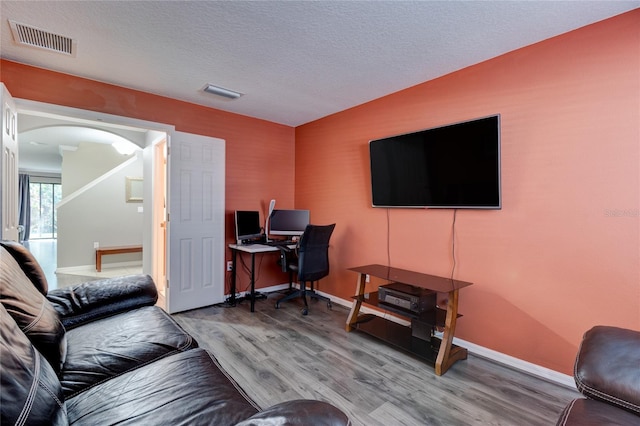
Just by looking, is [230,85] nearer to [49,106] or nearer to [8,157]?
[49,106]

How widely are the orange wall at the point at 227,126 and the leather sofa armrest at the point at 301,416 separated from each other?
129 inches

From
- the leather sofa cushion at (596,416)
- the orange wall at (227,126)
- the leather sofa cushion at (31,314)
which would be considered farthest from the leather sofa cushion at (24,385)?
the orange wall at (227,126)

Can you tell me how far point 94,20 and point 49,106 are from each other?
124 cm

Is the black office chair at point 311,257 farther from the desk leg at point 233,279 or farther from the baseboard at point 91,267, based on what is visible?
the baseboard at point 91,267

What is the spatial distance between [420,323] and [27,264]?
285cm

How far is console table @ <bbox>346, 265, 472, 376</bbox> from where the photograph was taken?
2.25 m

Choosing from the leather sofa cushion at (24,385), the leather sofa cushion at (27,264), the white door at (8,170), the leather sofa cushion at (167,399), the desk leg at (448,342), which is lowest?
the desk leg at (448,342)

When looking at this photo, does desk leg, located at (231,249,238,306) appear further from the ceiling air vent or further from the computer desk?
the ceiling air vent

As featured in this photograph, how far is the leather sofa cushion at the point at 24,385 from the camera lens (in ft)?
2.31

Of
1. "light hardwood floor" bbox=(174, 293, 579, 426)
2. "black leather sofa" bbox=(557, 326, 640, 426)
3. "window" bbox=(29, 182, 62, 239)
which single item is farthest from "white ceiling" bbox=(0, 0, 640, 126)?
"window" bbox=(29, 182, 62, 239)

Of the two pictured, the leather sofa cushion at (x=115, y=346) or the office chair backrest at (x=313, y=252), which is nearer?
the leather sofa cushion at (x=115, y=346)

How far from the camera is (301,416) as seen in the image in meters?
0.79

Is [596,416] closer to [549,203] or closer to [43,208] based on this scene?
[549,203]

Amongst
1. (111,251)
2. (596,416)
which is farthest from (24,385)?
(111,251)
